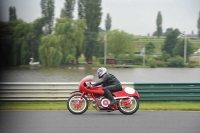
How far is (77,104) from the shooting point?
9.60m

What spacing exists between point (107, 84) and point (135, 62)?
406cm

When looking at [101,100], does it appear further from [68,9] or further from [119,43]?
[68,9]

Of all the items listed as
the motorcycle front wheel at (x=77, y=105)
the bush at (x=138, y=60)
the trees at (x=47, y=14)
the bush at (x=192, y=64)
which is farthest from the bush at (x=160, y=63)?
the trees at (x=47, y=14)

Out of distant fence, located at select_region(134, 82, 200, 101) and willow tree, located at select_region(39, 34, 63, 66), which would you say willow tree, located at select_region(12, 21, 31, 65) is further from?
distant fence, located at select_region(134, 82, 200, 101)

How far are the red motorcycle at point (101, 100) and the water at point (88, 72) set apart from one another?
10.5 ft

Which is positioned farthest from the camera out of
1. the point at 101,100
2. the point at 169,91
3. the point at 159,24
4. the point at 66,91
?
the point at 169,91

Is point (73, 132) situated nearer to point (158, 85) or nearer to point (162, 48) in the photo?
point (158, 85)

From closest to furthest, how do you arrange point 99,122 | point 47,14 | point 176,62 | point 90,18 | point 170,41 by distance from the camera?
1. point 99,122
2. point 176,62
3. point 170,41
4. point 47,14
5. point 90,18

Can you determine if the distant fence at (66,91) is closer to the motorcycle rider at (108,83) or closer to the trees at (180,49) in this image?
the trees at (180,49)

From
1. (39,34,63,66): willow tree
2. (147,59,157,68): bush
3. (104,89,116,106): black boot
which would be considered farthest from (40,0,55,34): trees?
(104,89,116,106): black boot

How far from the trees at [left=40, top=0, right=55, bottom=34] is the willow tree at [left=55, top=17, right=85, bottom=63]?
421mm

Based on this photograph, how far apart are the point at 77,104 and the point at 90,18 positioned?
5.81 m

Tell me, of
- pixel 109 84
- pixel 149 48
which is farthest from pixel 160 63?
pixel 109 84

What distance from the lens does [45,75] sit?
42.7ft
